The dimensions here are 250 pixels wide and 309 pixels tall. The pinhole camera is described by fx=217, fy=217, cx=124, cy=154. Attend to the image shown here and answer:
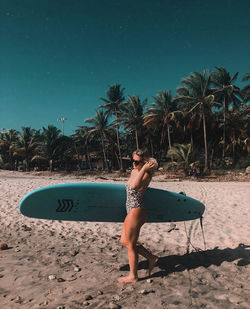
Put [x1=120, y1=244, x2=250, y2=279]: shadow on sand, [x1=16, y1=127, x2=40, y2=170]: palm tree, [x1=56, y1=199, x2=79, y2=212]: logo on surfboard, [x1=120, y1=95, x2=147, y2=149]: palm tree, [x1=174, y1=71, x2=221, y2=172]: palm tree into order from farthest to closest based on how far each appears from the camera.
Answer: [x1=16, y1=127, x2=40, y2=170]: palm tree, [x1=120, y1=95, x2=147, y2=149]: palm tree, [x1=174, y1=71, x2=221, y2=172]: palm tree, [x1=56, y1=199, x2=79, y2=212]: logo on surfboard, [x1=120, y1=244, x2=250, y2=279]: shadow on sand

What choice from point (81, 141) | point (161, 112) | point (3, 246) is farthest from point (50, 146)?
point (3, 246)

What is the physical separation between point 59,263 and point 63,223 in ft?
7.81

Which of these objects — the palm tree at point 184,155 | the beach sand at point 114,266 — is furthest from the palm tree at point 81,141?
the beach sand at point 114,266

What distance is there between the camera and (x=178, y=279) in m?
2.82

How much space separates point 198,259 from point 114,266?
4.52ft

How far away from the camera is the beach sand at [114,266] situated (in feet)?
7.78

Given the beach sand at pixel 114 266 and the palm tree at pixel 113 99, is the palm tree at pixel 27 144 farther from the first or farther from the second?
the beach sand at pixel 114 266

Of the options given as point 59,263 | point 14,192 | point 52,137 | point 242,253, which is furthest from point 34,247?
point 52,137

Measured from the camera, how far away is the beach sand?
7.78ft

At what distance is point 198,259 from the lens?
3535 mm

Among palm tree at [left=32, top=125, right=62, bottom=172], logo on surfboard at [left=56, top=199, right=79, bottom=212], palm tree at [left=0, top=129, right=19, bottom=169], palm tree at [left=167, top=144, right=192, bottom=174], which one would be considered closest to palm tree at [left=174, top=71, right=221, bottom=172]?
palm tree at [left=167, top=144, right=192, bottom=174]

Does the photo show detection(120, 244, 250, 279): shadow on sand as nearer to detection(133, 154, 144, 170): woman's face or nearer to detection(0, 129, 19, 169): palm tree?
detection(133, 154, 144, 170): woman's face

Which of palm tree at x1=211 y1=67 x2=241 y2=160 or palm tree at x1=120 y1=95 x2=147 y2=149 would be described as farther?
palm tree at x1=120 y1=95 x2=147 y2=149

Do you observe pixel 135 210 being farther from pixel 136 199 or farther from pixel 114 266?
pixel 114 266
